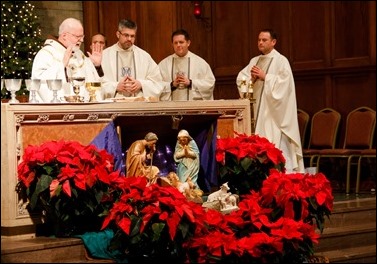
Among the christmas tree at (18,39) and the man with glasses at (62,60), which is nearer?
the man with glasses at (62,60)

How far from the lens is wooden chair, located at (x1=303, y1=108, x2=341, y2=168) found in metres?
11.0

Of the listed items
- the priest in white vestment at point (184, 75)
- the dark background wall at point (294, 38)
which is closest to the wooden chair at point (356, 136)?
Result: the dark background wall at point (294, 38)

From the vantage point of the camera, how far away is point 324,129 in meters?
11.2

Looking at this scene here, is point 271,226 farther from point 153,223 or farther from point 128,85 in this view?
point 128,85

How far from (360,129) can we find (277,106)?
1185mm

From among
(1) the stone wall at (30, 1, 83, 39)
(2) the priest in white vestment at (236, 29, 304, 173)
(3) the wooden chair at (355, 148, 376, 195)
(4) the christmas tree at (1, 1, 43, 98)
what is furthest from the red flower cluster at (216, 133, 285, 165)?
(1) the stone wall at (30, 1, 83, 39)

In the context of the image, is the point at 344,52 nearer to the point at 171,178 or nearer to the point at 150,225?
the point at 171,178

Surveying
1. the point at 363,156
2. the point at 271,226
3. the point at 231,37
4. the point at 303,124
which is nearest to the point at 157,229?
the point at 271,226

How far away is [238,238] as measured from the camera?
6.66 metres

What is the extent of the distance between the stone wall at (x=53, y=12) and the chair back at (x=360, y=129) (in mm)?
4981

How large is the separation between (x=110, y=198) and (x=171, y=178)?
2.69 feet

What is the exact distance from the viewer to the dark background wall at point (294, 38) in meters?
11.3

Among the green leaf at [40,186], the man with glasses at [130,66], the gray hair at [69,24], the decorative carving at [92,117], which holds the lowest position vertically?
the green leaf at [40,186]

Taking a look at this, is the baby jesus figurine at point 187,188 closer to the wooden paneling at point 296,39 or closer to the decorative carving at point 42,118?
the decorative carving at point 42,118
